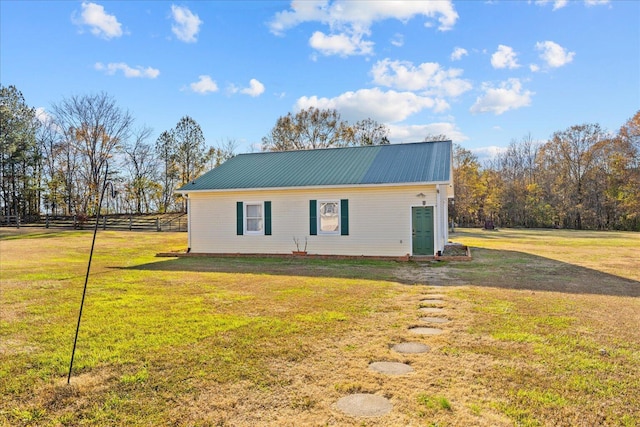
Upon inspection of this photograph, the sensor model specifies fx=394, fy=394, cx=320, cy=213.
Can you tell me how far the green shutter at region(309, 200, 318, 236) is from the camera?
13.9 m

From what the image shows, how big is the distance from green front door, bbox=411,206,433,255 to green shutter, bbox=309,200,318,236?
10.9 feet

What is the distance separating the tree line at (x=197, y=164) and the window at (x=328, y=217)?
21.5 m

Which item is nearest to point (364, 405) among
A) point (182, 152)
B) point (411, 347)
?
point (411, 347)

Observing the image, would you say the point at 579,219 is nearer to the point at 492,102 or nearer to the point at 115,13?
the point at 492,102

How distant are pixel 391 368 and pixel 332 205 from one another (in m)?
10.6

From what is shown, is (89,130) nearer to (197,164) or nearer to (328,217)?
(197,164)

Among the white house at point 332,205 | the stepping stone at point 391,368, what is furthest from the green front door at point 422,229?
the stepping stone at point 391,368

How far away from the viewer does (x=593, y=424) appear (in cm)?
258

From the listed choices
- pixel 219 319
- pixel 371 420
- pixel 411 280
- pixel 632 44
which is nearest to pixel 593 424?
pixel 371 420

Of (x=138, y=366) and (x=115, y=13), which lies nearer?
(x=138, y=366)

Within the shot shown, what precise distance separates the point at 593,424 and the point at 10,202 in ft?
137

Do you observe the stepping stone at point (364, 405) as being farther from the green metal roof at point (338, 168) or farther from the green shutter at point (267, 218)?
the green shutter at point (267, 218)

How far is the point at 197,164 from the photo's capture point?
37.3 metres

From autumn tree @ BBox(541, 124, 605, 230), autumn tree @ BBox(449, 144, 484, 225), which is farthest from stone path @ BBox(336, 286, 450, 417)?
autumn tree @ BBox(541, 124, 605, 230)
